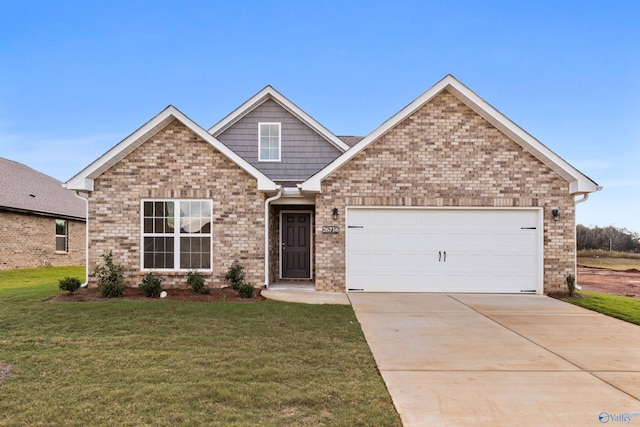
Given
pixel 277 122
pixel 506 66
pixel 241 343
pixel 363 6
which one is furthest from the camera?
pixel 506 66

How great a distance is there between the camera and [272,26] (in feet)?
57.1

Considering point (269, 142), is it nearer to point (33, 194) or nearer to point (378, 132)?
point (378, 132)

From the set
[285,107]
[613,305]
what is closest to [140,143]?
[285,107]

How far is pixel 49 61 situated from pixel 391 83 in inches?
681

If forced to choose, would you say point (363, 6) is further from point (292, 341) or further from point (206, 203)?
point (292, 341)

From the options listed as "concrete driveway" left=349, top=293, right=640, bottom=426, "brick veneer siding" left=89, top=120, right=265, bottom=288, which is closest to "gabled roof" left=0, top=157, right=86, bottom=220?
"brick veneer siding" left=89, top=120, right=265, bottom=288

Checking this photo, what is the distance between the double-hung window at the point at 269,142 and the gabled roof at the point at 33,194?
1125 cm

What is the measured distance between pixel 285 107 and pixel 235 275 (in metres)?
7.01

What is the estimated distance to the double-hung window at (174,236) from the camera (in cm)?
1078

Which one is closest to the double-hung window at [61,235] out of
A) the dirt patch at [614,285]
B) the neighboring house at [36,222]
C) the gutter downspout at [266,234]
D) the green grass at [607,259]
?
the neighboring house at [36,222]

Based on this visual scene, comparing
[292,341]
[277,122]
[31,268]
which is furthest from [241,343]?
[31,268]

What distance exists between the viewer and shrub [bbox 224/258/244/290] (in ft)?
34.6

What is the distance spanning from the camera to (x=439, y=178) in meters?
10.9

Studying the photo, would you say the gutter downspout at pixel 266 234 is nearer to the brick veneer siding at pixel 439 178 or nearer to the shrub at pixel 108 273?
the brick veneer siding at pixel 439 178
